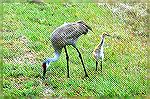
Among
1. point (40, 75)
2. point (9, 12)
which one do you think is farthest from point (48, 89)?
point (9, 12)

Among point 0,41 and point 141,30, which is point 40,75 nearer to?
point 0,41

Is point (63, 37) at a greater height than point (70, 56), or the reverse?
point (63, 37)

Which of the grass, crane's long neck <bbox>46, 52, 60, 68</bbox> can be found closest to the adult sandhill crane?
crane's long neck <bbox>46, 52, 60, 68</bbox>

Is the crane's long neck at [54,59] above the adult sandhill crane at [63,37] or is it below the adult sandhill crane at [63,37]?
below

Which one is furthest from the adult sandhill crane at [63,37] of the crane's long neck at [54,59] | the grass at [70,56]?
the grass at [70,56]

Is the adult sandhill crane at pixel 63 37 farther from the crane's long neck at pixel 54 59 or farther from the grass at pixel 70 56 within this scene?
the grass at pixel 70 56

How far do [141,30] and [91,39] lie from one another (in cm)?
65

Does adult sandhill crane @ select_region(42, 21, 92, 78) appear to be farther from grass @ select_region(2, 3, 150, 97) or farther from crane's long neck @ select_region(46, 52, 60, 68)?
grass @ select_region(2, 3, 150, 97)

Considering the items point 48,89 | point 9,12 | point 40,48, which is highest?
point 9,12

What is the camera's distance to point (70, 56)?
5398mm

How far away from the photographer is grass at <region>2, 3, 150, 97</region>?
5.29m

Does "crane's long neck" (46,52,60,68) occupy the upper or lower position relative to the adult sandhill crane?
lower

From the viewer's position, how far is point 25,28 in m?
5.52

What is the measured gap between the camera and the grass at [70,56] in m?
5.29
